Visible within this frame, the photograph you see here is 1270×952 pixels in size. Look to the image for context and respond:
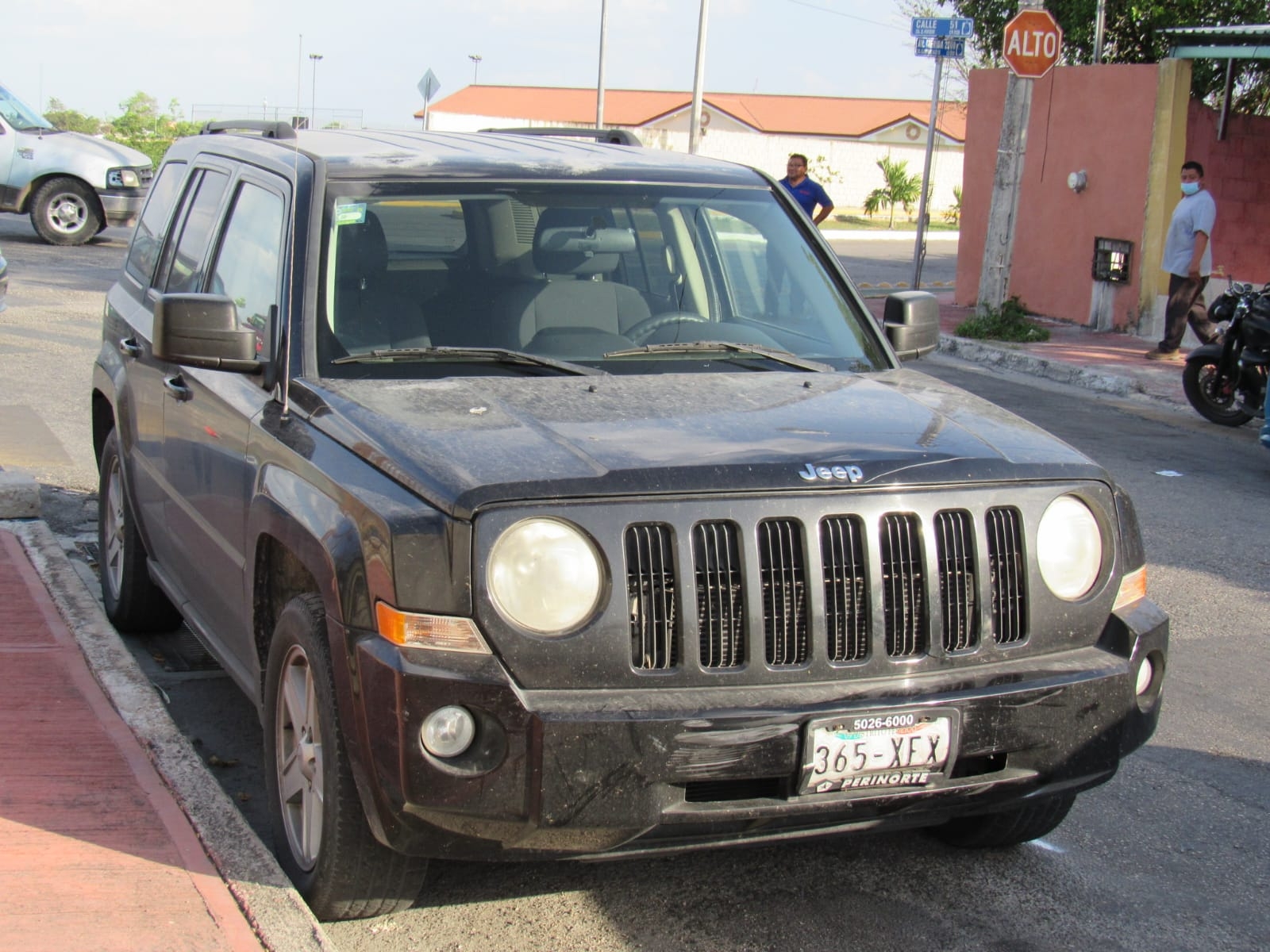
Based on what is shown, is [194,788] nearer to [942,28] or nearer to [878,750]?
[878,750]

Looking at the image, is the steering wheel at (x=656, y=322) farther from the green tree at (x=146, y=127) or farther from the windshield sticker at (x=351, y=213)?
the green tree at (x=146, y=127)

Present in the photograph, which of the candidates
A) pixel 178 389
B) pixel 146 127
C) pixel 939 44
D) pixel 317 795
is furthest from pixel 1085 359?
pixel 146 127

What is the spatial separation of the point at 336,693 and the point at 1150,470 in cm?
767

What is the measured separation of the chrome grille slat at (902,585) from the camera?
3.33 metres

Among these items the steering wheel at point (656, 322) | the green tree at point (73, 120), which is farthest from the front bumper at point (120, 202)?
the green tree at point (73, 120)

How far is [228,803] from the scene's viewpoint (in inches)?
154

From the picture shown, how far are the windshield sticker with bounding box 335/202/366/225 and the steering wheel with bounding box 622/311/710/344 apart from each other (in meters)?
0.85

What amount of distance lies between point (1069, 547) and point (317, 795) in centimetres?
189

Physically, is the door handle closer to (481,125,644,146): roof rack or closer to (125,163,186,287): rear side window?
(125,163,186,287): rear side window

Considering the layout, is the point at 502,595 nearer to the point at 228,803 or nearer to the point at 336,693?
the point at 336,693

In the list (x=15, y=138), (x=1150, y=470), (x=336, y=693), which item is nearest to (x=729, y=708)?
(x=336, y=693)

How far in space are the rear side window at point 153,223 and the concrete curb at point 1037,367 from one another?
9.55 m

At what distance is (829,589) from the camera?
3.28 metres

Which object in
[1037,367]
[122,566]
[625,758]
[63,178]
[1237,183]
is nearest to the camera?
[625,758]
